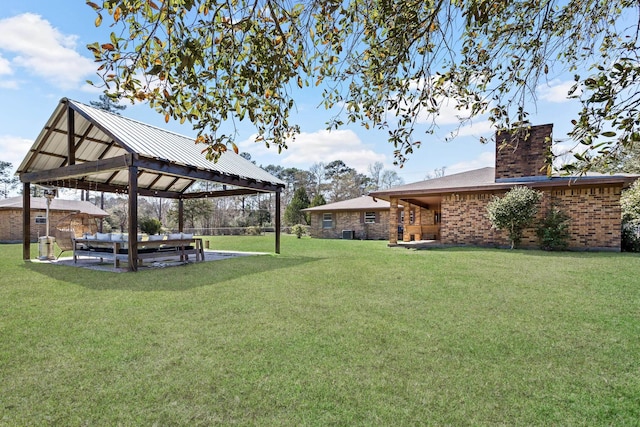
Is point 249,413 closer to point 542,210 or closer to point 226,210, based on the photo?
point 542,210

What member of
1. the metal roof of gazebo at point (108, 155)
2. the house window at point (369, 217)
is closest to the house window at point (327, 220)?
the house window at point (369, 217)

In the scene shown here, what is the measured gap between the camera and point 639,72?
2408mm

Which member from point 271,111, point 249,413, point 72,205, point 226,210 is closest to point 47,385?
point 249,413

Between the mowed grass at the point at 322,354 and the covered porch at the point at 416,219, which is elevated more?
the covered porch at the point at 416,219

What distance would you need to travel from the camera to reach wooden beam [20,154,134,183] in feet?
27.5

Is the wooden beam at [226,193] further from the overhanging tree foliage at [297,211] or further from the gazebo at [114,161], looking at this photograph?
the overhanging tree foliage at [297,211]

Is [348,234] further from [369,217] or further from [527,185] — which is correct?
[527,185]

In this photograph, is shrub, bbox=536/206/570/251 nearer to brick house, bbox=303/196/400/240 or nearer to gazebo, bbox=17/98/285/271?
gazebo, bbox=17/98/285/271

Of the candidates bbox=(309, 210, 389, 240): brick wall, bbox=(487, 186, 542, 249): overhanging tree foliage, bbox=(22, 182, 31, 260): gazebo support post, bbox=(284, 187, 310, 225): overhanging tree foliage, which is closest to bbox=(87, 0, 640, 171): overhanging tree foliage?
bbox=(487, 186, 542, 249): overhanging tree foliage

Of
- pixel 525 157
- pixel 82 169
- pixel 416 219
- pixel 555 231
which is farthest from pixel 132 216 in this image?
pixel 416 219

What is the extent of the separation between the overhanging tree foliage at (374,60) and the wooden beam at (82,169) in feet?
20.9

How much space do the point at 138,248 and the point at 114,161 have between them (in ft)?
8.68

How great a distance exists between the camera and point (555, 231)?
1209 centimetres

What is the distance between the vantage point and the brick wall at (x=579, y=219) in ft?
39.7
